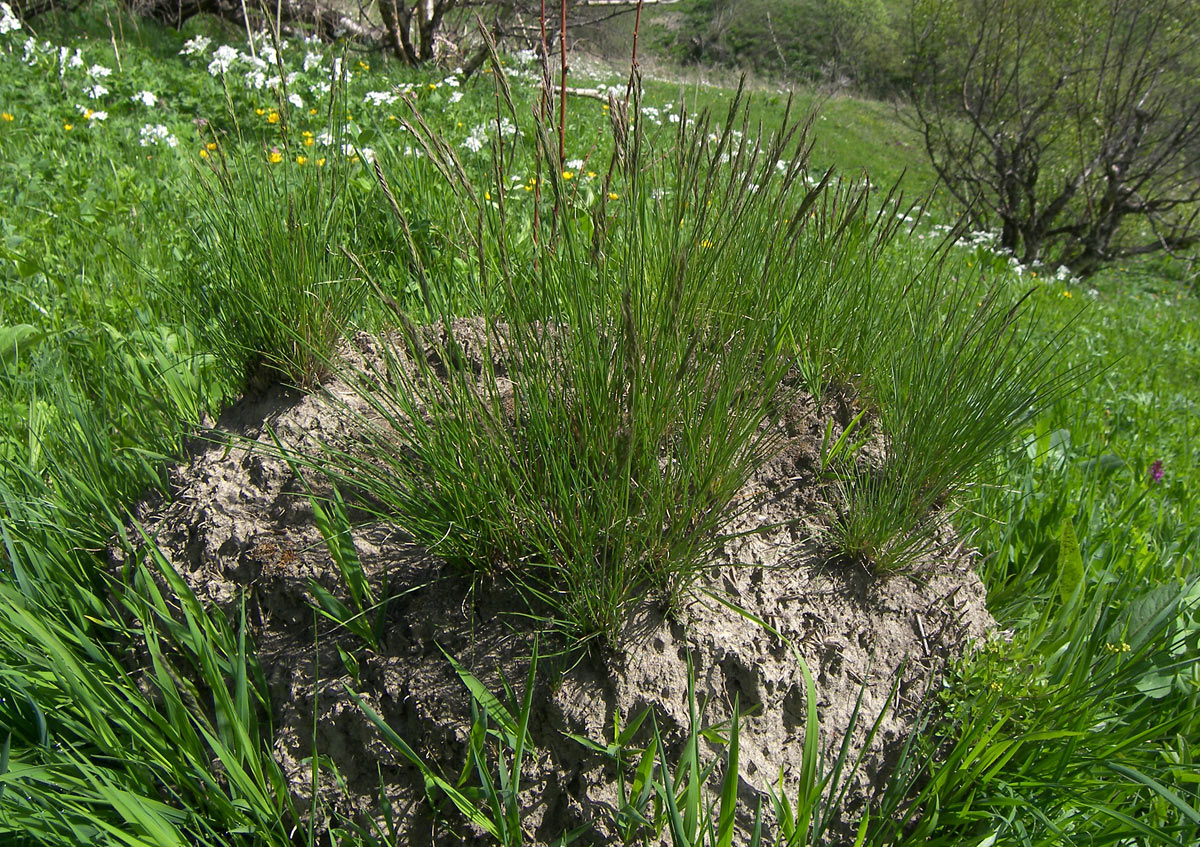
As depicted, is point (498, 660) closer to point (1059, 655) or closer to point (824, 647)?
point (824, 647)

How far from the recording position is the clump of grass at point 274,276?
176 centimetres

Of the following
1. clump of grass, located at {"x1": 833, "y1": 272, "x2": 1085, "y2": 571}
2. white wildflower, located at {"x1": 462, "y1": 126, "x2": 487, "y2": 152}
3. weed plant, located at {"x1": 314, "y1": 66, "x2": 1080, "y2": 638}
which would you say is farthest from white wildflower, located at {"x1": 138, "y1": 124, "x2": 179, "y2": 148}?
clump of grass, located at {"x1": 833, "y1": 272, "x2": 1085, "y2": 571}

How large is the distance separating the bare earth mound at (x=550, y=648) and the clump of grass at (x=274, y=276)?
23 cm

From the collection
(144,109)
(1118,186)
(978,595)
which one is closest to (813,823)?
(978,595)

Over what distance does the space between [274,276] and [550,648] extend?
1.10m

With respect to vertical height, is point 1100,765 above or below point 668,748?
above

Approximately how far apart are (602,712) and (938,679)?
0.73 m

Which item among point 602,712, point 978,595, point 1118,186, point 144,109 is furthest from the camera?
point 1118,186

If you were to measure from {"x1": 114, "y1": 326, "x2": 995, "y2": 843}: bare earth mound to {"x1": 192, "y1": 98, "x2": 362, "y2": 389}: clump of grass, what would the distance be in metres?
0.23

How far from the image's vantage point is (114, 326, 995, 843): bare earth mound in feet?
4.44

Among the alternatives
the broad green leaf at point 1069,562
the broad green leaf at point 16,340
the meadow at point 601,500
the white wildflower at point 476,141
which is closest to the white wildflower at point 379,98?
the white wildflower at point 476,141

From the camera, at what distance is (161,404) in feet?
6.60

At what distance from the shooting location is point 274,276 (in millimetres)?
1754

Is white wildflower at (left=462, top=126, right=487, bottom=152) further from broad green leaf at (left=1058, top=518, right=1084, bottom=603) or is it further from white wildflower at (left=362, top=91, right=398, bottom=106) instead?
broad green leaf at (left=1058, top=518, right=1084, bottom=603)
